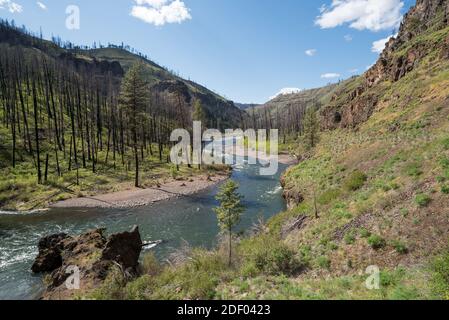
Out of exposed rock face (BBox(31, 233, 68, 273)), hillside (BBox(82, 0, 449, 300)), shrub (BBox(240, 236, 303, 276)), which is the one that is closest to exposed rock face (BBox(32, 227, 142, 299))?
exposed rock face (BBox(31, 233, 68, 273))

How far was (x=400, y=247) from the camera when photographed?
11.6 m

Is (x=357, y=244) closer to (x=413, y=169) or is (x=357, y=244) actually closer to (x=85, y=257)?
(x=413, y=169)

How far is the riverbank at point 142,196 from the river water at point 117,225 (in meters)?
1.54

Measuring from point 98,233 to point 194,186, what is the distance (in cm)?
2457

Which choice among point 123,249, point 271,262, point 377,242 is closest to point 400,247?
point 377,242

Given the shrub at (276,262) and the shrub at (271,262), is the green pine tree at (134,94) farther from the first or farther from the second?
the shrub at (276,262)

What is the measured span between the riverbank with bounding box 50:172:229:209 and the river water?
154cm

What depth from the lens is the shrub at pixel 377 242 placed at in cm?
1242

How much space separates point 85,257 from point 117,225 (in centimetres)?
1094

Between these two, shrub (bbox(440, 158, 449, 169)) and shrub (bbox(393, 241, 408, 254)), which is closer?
shrub (bbox(393, 241, 408, 254))

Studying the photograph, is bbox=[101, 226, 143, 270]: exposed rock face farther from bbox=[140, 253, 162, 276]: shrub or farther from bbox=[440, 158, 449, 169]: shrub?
bbox=[440, 158, 449, 169]: shrub

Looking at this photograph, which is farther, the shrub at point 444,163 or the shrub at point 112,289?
the shrub at point 444,163

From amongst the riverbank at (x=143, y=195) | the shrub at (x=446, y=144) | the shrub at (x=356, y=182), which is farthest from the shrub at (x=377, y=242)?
the riverbank at (x=143, y=195)

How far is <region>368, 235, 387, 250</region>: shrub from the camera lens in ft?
40.8
